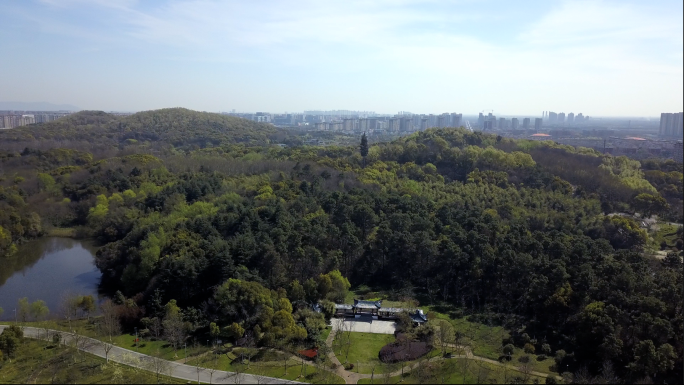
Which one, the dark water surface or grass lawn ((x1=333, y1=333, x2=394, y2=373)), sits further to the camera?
the dark water surface

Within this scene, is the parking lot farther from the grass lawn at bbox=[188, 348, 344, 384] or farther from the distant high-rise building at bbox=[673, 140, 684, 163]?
the distant high-rise building at bbox=[673, 140, 684, 163]

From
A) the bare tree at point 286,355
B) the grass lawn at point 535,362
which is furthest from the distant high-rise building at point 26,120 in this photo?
the grass lawn at point 535,362

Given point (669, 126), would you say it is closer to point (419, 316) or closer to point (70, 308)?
point (419, 316)

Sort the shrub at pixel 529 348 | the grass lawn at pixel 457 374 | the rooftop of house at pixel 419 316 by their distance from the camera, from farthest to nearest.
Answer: the rooftop of house at pixel 419 316 < the shrub at pixel 529 348 < the grass lawn at pixel 457 374

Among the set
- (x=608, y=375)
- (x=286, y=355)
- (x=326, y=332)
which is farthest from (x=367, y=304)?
(x=608, y=375)

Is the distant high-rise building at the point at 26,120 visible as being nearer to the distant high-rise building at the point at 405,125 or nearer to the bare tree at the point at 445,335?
the distant high-rise building at the point at 405,125

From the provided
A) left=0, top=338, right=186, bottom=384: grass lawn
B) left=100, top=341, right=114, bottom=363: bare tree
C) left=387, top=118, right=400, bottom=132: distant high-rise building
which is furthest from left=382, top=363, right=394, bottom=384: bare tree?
left=387, top=118, right=400, bottom=132: distant high-rise building
